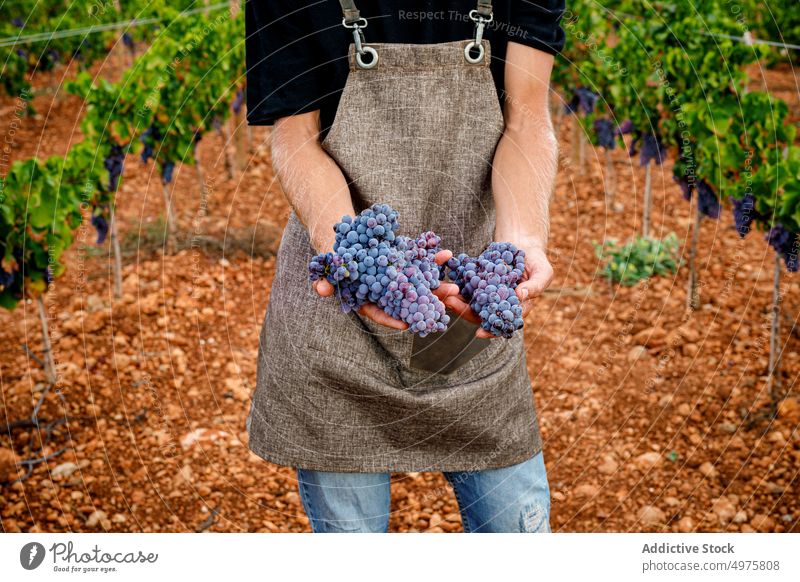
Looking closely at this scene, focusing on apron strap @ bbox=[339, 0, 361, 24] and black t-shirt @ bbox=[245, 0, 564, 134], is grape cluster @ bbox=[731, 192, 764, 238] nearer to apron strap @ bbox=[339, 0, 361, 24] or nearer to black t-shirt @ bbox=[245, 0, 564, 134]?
black t-shirt @ bbox=[245, 0, 564, 134]

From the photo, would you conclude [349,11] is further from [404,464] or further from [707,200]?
[707,200]

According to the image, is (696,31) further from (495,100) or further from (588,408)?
(495,100)

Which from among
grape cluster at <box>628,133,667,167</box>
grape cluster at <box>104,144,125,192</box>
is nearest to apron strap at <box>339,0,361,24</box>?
grape cluster at <box>104,144,125,192</box>

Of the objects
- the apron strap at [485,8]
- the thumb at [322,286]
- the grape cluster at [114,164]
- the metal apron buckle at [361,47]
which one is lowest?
the thumb at [322,286]

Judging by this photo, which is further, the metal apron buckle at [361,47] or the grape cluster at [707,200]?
the grape cluster at [707,200]

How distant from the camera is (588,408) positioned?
14.7 ft

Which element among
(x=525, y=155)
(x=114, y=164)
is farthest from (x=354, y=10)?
(x=114, y=164)

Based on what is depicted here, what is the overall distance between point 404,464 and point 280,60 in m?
1.14

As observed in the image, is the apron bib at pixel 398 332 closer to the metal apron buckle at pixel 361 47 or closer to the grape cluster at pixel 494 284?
the metal apron buckle at pixel 361 47

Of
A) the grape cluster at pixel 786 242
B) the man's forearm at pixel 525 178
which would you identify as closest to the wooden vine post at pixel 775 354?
the grape cluster at pixel 786 242

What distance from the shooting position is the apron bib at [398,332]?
81.9 inches

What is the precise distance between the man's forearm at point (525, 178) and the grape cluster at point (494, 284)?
9.6 inches

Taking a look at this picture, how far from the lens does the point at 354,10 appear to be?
77.8 inches
